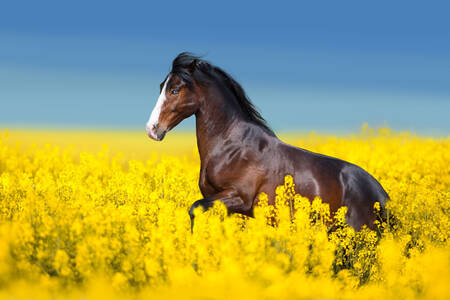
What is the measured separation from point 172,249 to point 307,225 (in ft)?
4.89

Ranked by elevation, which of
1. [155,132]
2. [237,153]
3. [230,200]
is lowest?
[230,200]

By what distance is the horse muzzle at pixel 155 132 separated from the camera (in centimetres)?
637

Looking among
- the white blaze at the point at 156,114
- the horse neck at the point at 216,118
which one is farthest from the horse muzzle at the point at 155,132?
the horse neck at the point at 216,118

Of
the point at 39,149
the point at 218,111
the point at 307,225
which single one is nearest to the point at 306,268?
the point at 307,225

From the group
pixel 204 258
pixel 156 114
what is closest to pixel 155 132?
pixel 156 114

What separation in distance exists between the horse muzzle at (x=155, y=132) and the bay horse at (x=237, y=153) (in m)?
0.01

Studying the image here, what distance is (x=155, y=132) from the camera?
6.42 metres

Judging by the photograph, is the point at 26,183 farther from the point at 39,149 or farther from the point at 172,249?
the point at 39,149

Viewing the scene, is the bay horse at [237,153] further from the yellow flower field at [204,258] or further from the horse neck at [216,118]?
the yellow flower field at [204,258]

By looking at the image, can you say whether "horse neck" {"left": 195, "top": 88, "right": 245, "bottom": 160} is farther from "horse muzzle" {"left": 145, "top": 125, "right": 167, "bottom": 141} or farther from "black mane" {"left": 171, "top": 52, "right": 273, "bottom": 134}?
"horse muzzle" {"left": 145, "top": 125, "right": 167, "bottom": 141}

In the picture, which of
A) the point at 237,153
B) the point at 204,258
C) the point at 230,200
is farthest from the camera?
the point at 237,153

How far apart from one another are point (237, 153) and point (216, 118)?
0.49 metres

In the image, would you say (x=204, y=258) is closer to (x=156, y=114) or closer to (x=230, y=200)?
(x=230, y=200)

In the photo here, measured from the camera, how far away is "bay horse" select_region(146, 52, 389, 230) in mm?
6293
